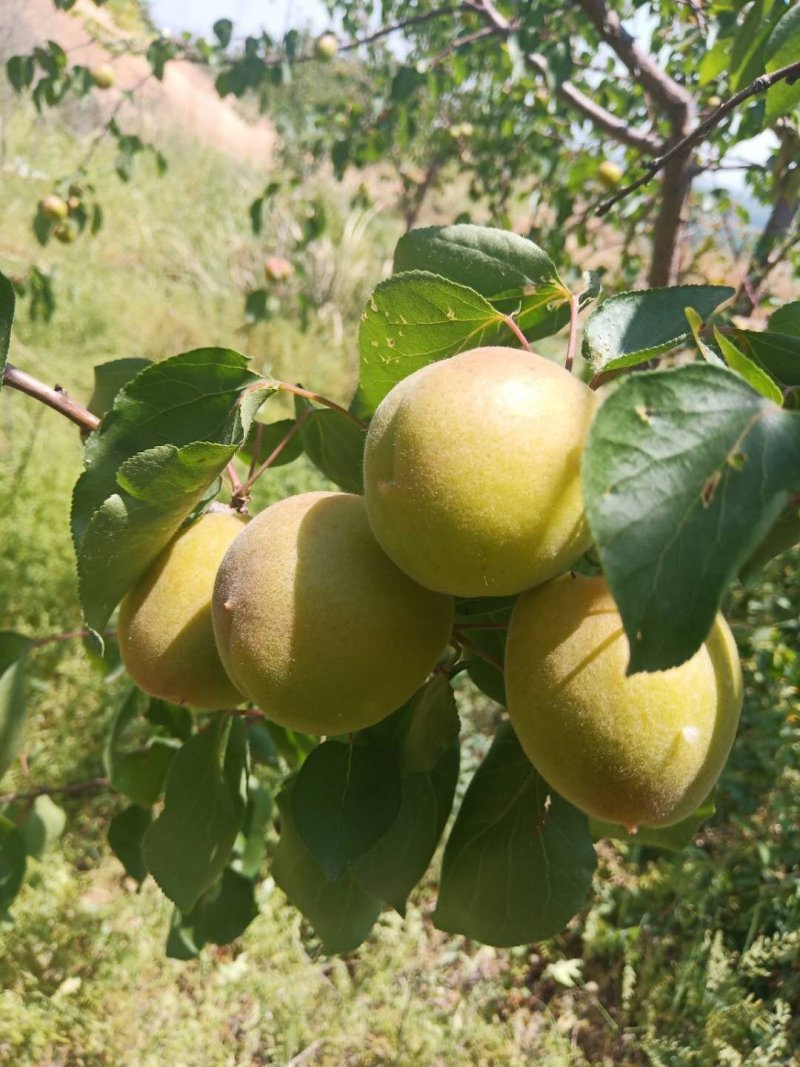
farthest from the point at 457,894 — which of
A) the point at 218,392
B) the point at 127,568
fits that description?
the point at 218,392

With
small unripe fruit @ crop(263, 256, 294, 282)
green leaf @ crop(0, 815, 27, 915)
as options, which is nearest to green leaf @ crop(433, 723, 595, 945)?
green leaf @ crop(0, 815, 27, 915)

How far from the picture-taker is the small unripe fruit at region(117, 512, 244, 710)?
0.82 m

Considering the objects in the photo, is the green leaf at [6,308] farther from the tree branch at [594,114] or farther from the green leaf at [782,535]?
the tree branch at [594,114]

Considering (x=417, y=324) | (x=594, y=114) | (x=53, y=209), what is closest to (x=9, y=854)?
(x=417, y=324)

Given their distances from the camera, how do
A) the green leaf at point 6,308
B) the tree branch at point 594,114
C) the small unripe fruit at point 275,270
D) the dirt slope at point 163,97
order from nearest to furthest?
the green leaf at point 6,308, the tree branch at point 594,114, the small unripe fruit at point 275,270, the dirt slope at point 163,97

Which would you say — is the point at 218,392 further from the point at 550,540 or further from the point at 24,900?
the point at 24,900

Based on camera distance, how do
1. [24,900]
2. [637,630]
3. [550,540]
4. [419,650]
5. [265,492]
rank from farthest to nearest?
[265,492], [24,900], [419,650], [550,540], [637,630]

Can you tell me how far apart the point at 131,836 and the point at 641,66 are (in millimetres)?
2111

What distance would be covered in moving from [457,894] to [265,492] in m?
3.34

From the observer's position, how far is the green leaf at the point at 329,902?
1080mm

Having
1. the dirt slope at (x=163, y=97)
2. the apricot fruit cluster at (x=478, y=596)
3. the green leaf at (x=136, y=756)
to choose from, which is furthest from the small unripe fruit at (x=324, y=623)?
the dirt slope at (x=163, y=97)

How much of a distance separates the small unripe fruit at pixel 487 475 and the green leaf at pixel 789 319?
28 centimetres

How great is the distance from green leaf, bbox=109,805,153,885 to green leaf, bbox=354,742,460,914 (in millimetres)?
695

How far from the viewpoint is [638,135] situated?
7.99 feet
